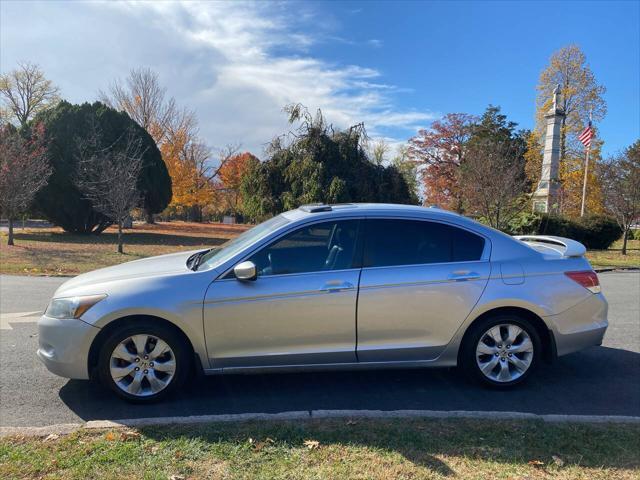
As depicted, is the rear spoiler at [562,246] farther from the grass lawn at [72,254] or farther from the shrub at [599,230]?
the shrub at [599,230]

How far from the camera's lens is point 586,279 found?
4.39 meters

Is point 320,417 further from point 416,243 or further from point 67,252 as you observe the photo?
point 67,252

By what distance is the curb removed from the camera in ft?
11.0

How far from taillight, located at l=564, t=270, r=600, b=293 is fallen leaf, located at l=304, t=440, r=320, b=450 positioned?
2795mm

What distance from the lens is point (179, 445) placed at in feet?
10.2

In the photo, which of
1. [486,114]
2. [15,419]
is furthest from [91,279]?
[486,114]

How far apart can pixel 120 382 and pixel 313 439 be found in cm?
174

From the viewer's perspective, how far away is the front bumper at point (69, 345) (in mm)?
3783

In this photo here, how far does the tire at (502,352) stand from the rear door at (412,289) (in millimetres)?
274

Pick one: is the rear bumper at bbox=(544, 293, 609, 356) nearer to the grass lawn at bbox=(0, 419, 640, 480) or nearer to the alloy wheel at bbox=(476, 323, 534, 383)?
the alloy wheel at bbox=(476, 323, 534, 383)

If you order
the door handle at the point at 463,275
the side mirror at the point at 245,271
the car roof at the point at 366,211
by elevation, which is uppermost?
the car roof at the point at 366,211

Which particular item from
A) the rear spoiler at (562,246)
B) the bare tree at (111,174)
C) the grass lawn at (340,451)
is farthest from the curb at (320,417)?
the bare tree at (111,174)

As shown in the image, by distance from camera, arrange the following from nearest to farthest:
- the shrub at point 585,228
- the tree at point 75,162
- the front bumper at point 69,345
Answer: the front bumper at point 69,345 → the tree at point 75,162 → the shrub at point 585,228

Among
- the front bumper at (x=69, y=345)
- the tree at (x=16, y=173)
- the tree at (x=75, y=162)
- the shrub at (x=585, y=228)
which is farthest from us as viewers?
the shrub at (x=585, y=228)
